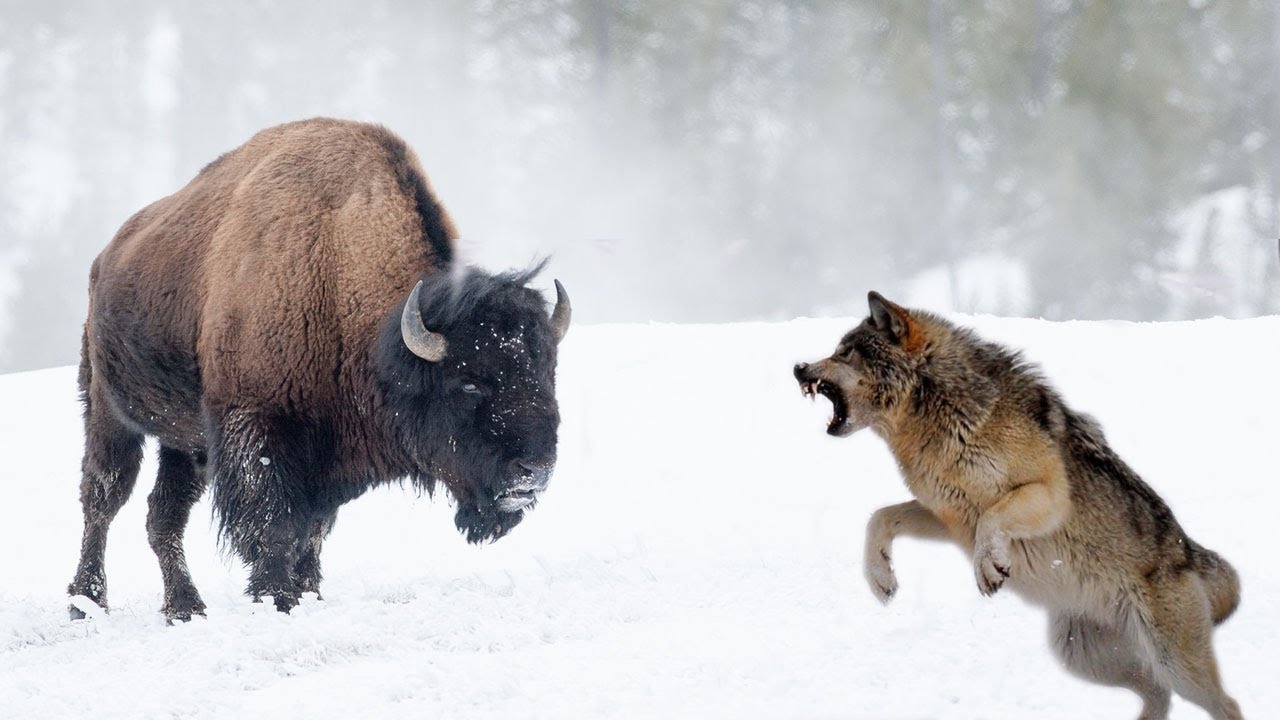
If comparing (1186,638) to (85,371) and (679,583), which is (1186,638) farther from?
(85,371)

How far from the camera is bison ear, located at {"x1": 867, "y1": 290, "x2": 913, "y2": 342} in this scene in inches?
204

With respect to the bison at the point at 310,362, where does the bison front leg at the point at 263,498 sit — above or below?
below

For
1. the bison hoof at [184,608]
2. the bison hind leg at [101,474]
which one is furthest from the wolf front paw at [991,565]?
the bison hind leg at [101,474]

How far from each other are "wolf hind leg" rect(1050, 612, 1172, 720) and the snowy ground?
13 cm

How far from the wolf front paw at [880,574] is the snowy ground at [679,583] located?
0.30 m

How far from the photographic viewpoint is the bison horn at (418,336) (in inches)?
301

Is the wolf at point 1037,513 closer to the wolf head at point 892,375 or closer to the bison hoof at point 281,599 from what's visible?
the wolf head at point 892,375

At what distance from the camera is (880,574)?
4.94m

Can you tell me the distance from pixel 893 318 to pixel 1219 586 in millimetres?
1396

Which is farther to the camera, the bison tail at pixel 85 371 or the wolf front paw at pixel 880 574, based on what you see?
the bison tail at pixel 85 371

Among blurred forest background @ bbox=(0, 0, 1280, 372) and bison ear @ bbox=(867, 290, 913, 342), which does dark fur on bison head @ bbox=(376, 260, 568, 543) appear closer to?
bison ear @ bbox=(867, 290, 913, 342)

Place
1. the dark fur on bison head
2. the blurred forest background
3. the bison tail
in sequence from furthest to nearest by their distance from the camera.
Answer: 1. the blurred forest background
2. the bison tail
3. the dark fur on bison head

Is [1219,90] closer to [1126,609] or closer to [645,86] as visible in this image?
[645,86]

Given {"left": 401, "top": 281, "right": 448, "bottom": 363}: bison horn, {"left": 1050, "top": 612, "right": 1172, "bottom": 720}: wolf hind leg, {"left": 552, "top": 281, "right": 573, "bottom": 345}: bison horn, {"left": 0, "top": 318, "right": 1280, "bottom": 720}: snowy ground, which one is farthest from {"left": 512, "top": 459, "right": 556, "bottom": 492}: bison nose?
{"left": 1050, "top": 612, "right": 1172, "bottom": 720}: wolf hind leg
